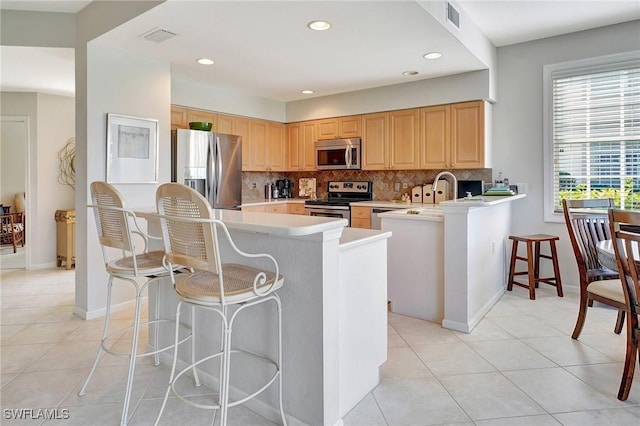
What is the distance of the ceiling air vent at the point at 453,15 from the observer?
10.4ft

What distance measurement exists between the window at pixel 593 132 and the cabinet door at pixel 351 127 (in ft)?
7.41

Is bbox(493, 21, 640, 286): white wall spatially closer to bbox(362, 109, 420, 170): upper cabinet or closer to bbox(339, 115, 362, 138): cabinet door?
bbox(362, 109, 420, 170): upper cabinet

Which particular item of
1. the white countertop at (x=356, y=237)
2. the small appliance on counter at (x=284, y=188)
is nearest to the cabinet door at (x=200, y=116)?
the small appliance on counter at (x=284, y=188)

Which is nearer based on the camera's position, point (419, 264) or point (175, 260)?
point (175, 260)

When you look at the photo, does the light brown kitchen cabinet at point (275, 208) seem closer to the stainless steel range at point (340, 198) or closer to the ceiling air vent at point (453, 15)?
the stainless steel range at point (340, 198)

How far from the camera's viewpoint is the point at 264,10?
2.77m

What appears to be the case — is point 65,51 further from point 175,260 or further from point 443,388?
point 443,388

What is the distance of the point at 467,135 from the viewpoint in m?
4.52

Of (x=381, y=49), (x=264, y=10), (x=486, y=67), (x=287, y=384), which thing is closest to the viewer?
(x=287, y=384)

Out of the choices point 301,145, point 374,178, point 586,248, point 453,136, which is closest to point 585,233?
point 586,248

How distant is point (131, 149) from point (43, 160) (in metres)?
2.89

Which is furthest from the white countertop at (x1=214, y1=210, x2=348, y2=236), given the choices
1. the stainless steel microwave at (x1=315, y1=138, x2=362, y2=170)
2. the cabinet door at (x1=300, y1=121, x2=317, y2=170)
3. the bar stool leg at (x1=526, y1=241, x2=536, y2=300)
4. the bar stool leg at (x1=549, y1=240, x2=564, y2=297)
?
the cabinet door at (x1=300, y1=121, x2=317, y2=170)

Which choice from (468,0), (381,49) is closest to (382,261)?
(381,49)

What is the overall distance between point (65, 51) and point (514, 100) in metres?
4.68
